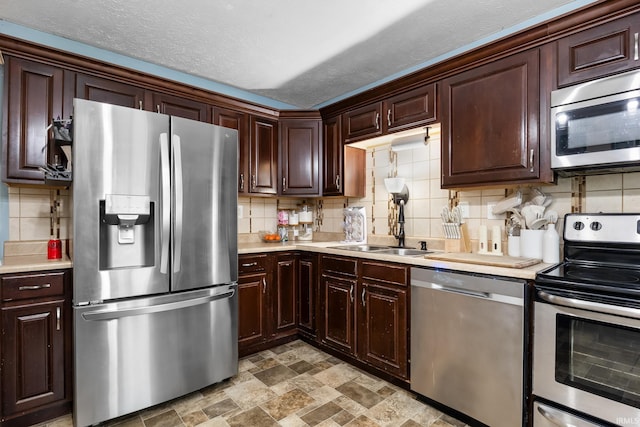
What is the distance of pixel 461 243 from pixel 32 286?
270 centimetres

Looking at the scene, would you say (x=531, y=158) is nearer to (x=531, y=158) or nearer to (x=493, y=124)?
(x=531, y=158)

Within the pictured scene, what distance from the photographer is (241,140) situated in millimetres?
3047

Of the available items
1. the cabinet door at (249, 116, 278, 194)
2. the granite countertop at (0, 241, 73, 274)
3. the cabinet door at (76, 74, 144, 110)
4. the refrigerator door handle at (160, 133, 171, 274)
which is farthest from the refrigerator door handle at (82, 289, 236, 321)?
the cabinet door at (76, 74, 144, 110)

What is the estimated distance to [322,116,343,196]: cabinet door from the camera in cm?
311

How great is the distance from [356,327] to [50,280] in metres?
1.99

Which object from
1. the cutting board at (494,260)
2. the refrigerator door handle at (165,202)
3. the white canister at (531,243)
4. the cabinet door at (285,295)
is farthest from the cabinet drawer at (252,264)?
the white canister at (531,243)

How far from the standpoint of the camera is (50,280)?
6.04 ft

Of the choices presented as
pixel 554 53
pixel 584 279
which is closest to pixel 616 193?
pixel 584 279

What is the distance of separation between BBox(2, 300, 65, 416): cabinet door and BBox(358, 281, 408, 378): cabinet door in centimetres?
190

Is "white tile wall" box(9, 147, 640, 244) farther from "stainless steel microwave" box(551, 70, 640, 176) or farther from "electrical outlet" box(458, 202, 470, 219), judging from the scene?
"stainless steel microwave" box(551, 70, 640, 176)

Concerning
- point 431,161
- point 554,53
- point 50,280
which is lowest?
point 50,280

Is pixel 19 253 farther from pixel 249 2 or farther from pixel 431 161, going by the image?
pixel 431 161

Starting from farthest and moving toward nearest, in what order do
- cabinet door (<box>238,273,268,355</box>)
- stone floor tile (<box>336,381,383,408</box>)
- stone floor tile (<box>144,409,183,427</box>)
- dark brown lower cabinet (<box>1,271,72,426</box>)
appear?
cabinet door (<box>238,273,268,355</box>) → stone floor tile (<box>336,381,383,408</box>) → stone floor tile (<box>144,409,183,427</box>) → dark brown lower cabinet (<box>1,271,72,426</box>)

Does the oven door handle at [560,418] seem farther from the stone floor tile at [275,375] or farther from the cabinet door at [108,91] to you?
the cabinet door at [108,91]
